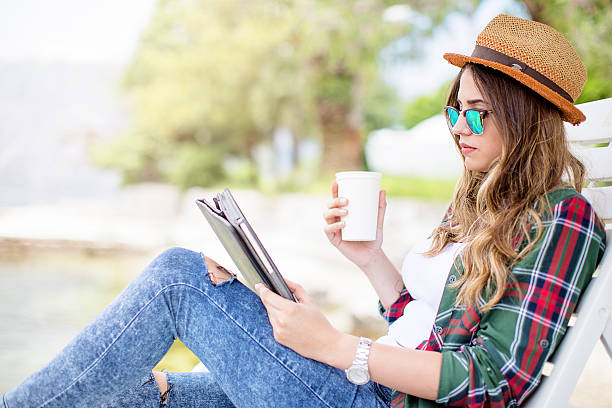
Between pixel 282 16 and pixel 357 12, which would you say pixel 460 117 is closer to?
pixel 357 12

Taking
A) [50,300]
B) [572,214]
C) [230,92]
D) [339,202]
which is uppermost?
[572,214]

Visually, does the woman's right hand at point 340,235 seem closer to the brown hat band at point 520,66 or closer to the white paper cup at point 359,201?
the white paper cup at point 359,201

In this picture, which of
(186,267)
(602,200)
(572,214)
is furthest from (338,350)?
(602,200)

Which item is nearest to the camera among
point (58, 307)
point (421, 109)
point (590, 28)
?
point (58, 307)

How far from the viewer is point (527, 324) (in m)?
1.01

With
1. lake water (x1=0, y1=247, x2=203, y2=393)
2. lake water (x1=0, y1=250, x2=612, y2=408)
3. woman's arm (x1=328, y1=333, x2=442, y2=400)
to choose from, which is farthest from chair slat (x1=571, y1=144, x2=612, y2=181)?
lake water (x1=0, y1=247, x2=203, y2=393)

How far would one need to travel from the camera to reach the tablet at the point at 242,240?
41.5 inches

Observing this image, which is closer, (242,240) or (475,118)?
(242,240)

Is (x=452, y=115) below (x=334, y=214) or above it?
above

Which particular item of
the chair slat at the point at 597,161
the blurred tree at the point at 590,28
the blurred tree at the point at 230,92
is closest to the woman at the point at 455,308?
the chair slat at the point at 597,161

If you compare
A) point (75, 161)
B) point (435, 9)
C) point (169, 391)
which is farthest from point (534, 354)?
point (75, 161)

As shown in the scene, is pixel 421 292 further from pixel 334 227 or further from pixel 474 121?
pixel 474 121

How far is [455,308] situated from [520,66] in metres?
0.52

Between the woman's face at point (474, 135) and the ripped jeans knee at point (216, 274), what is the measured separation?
0.61m
